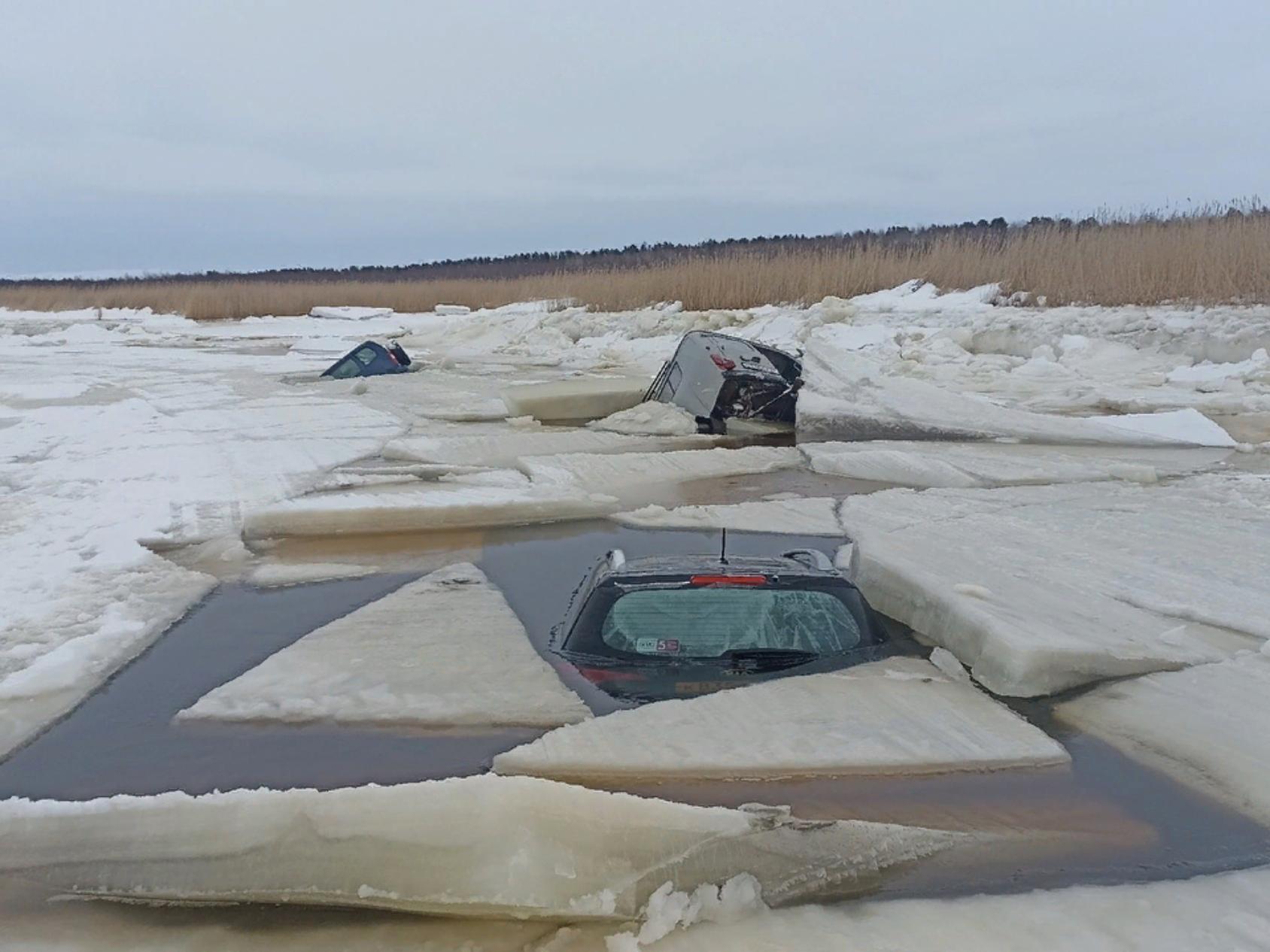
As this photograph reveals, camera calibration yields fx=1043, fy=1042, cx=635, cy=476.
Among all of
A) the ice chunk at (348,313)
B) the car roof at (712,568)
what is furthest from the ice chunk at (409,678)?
the ice chunk at (348,313)

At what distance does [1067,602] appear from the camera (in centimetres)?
532

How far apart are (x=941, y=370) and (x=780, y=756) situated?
42.5 feet

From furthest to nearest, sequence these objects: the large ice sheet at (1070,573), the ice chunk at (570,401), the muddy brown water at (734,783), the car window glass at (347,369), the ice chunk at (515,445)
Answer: the car window glass at (347,369), the ice chunk at (570,401), the ice chunk at (515,445), the large ice sheet at (1070,573), the muddy brown water at (734,783)

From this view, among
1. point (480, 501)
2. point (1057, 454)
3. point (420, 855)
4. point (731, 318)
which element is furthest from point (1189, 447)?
point (731, 318)

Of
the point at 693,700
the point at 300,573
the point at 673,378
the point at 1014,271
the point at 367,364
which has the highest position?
the point at 1014,271

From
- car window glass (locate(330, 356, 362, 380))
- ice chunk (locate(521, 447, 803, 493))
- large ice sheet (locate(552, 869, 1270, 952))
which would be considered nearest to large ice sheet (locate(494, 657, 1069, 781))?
large ice sheet (locate(552, 869, 1270, 952))

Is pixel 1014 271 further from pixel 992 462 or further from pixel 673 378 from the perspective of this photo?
pixel 992 462

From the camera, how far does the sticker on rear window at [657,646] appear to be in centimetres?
437

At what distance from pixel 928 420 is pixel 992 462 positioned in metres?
1.84

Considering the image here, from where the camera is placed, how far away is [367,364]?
757 inches

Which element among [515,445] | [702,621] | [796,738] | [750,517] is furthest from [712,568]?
[515,445]

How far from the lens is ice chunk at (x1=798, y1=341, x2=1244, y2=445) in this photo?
10.6m

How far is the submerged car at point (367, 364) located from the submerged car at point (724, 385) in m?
7.74

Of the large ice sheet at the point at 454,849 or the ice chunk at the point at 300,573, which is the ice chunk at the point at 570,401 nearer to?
the ice chunk at the point at 300,573
